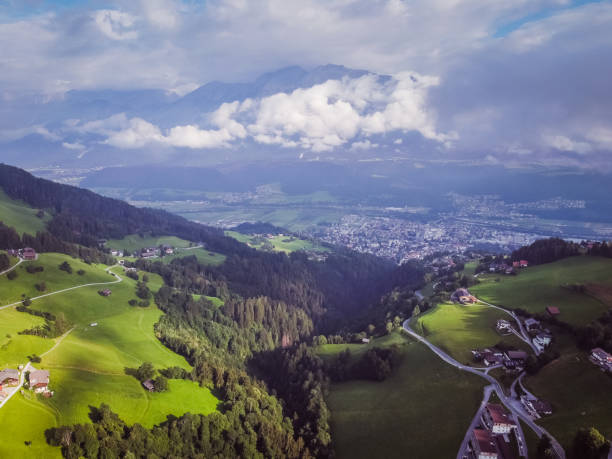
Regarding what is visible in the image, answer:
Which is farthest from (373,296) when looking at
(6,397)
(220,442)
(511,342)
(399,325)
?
(6,397)

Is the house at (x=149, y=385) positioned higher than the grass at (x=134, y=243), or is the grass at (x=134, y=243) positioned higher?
the grass at (x=134, y=243)

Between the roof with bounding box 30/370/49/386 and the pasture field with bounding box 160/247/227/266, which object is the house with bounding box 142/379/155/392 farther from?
the pasture field with bounding box 160/247/227/266

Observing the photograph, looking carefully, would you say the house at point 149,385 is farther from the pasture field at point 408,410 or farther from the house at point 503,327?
the house at point 503,327

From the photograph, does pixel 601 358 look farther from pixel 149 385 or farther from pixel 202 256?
pixel 202 256

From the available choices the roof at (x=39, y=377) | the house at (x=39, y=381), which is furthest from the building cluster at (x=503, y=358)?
the roof at (x=39, y=377)

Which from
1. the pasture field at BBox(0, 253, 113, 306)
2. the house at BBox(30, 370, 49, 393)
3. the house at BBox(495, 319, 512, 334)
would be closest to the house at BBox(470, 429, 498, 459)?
the house at BBox(495, 319, 512, 334)

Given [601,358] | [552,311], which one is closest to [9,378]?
[601,358]
